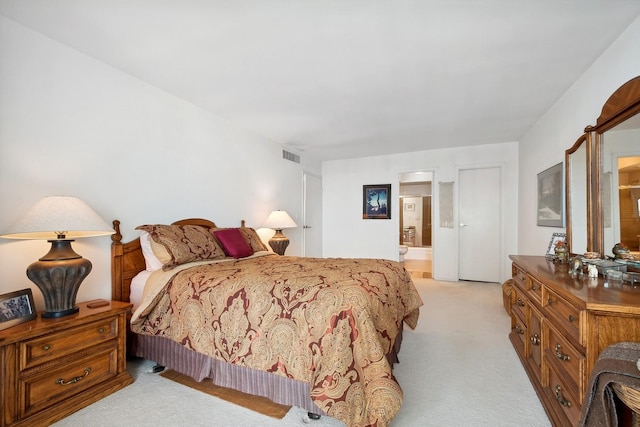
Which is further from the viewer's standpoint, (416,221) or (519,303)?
(416,221)

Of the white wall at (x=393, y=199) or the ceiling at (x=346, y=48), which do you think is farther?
the white wall at (x=393, y=199)

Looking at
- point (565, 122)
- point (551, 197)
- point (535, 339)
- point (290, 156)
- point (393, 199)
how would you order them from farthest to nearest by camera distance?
point (393, 199) < point (290, 156) < point (551, 197) < point (565, 122) < point (535, 339)

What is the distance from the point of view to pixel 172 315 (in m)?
2.06

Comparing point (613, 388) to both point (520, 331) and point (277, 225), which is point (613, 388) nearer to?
point (520, 331)

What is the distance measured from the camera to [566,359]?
143 cm

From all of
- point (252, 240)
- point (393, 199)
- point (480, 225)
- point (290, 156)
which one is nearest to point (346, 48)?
point (252, 240)

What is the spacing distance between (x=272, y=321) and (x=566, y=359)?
1508 mm

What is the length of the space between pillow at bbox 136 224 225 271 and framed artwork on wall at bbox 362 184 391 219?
3.72 metres

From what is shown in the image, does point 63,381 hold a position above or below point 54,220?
below

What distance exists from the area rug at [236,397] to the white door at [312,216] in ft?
11.2

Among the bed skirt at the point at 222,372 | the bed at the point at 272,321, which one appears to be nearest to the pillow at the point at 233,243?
the bed at the point at 272,321

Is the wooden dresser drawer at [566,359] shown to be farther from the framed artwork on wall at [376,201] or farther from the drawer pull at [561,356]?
the framed artwork on wall at [376,201]

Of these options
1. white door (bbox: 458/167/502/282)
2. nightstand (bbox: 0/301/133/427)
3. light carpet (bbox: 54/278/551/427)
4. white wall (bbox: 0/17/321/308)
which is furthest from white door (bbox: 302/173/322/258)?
nightstand (bbox: 0/301/133/427)

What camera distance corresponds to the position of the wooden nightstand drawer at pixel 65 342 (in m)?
1.58
